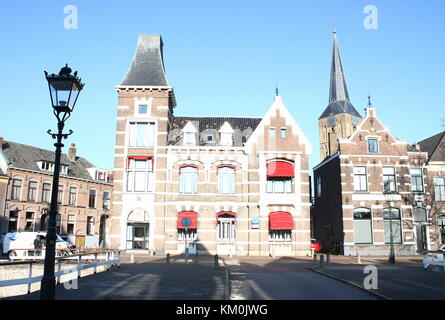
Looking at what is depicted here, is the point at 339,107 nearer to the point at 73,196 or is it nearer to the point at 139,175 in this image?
the point at 73,196

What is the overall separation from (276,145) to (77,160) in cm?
3153

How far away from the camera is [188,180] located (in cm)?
3453

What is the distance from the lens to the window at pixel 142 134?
34750mm

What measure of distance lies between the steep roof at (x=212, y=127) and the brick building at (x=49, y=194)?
12838mm

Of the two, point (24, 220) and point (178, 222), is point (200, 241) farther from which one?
point (24, 220)

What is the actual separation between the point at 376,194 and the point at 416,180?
470 centimetres

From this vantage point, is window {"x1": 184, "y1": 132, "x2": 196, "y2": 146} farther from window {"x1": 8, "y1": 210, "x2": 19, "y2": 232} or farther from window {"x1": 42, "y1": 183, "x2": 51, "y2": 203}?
window {"x1": 8, "y1": 210, "x2": 19, "y2": 232}

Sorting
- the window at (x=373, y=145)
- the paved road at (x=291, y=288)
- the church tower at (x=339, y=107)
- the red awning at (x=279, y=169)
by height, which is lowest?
the paved road at (x=291, y=288)

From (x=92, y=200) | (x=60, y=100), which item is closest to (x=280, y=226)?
(x=60, y=100)

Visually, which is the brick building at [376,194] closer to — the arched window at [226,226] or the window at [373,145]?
the window at [373,145]

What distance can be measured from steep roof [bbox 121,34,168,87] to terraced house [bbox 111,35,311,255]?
18 centimetres

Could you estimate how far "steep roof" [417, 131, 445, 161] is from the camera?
37.4 metres

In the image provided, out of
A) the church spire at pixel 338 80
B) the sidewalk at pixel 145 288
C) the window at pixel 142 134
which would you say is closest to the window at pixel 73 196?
the window at pixel 142 134

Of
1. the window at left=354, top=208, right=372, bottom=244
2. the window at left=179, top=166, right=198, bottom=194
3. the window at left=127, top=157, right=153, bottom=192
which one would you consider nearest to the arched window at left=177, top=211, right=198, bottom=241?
the window at left=179, top=166, right=198, bottom=194
